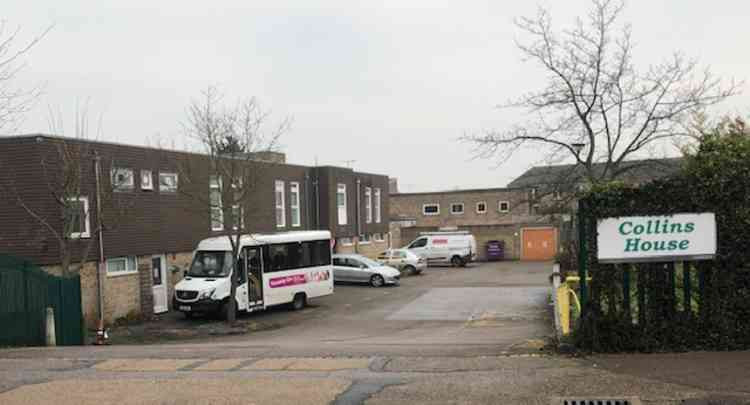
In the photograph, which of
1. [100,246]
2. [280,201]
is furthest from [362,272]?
[100,246]

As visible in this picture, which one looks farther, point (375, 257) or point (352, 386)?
point (375, 257)

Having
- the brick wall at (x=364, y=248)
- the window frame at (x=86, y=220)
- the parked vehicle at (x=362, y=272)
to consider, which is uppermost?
the window frame at (x=86, y=220)

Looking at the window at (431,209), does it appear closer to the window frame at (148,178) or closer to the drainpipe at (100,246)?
the window frame at (148,178)

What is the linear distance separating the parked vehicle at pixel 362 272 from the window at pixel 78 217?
14267mm

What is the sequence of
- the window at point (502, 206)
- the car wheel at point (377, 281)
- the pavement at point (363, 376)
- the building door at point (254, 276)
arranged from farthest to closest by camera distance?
the window at point (502, 206) < the car wheel at point (377, 281) < the building door at point (254, 276) < the pavement at point (363, 376)

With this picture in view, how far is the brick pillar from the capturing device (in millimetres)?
23266

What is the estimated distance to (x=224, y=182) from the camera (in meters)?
24.6

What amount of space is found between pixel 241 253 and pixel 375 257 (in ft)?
72.9

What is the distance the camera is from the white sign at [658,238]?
27.5 ft

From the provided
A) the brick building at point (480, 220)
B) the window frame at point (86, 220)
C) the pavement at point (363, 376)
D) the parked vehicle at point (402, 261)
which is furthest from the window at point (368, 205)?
the pavement at point (363, 376)

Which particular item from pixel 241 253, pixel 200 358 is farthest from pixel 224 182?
pixel 200 358

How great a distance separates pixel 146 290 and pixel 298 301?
5214 mm

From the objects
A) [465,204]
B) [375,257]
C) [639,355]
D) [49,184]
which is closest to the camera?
[639,355]

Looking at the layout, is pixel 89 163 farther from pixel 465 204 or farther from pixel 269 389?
pixel 465 204
